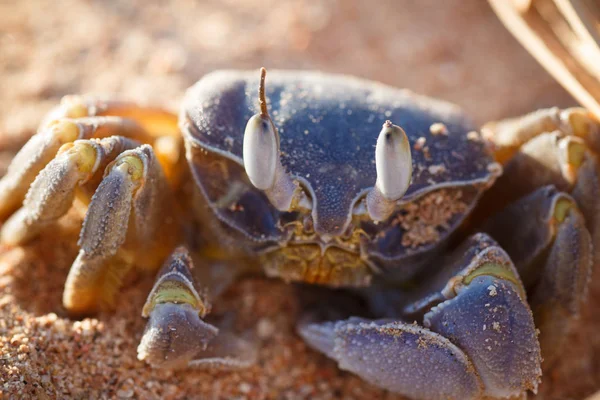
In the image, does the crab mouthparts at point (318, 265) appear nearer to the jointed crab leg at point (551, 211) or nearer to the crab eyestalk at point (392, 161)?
the crab eyestalk at point (392, 161)

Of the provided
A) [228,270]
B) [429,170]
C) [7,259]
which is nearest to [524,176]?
[429,170]

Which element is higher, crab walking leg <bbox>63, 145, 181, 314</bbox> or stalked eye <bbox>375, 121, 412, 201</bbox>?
stalked eye <bbox>375, 121, 412, 201</bbox>

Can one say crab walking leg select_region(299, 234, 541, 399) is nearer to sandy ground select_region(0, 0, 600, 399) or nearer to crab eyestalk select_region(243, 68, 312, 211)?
sandy ground select_region(0, 0, 600, 399)

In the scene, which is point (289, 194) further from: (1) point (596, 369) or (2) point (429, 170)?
(1) point (596, 369)

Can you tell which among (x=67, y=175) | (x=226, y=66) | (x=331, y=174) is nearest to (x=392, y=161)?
(x=331, y=174)

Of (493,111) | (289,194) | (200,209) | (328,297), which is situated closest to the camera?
(289,194)

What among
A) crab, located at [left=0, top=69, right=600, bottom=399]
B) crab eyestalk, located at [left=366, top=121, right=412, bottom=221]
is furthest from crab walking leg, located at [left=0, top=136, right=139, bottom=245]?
crab eyestalk, located at [left=366, top=121, right=412, bottom=221]
